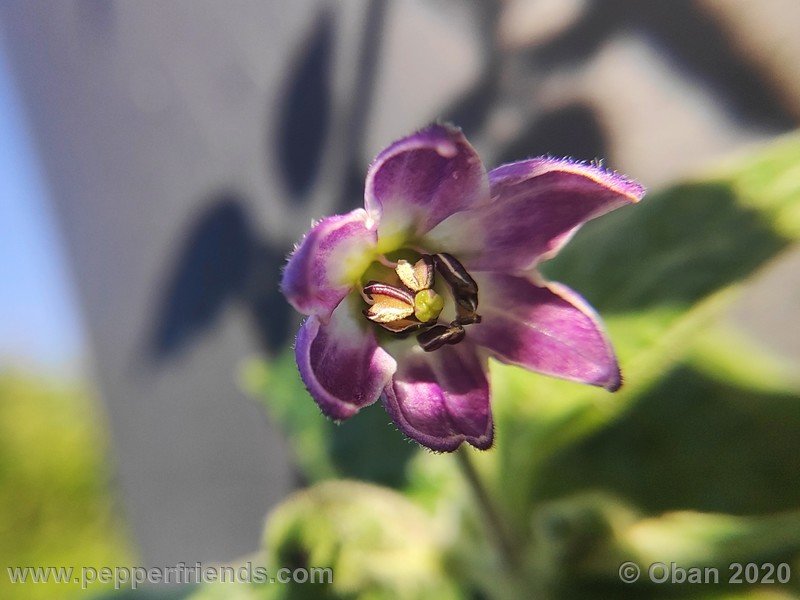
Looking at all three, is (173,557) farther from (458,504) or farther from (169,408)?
(458,504)

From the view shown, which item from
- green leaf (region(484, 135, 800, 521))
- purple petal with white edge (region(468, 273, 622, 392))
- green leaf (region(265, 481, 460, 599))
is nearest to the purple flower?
purple petal with white edge (region(468, 273, 622, 392))

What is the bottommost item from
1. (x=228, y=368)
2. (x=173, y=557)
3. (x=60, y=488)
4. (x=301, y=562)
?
(x=60, y=488)

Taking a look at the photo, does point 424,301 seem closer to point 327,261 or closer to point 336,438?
point 327,261

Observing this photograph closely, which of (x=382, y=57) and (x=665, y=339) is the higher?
(x=382, y=57)

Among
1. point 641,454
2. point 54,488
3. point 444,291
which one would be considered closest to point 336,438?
point 641,454

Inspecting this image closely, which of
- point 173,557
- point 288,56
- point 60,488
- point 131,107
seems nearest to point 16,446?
point 60,488

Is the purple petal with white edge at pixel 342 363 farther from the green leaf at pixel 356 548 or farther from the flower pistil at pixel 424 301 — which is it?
the green leaf at pixel 356 548

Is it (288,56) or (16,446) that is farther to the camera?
(16,446)
